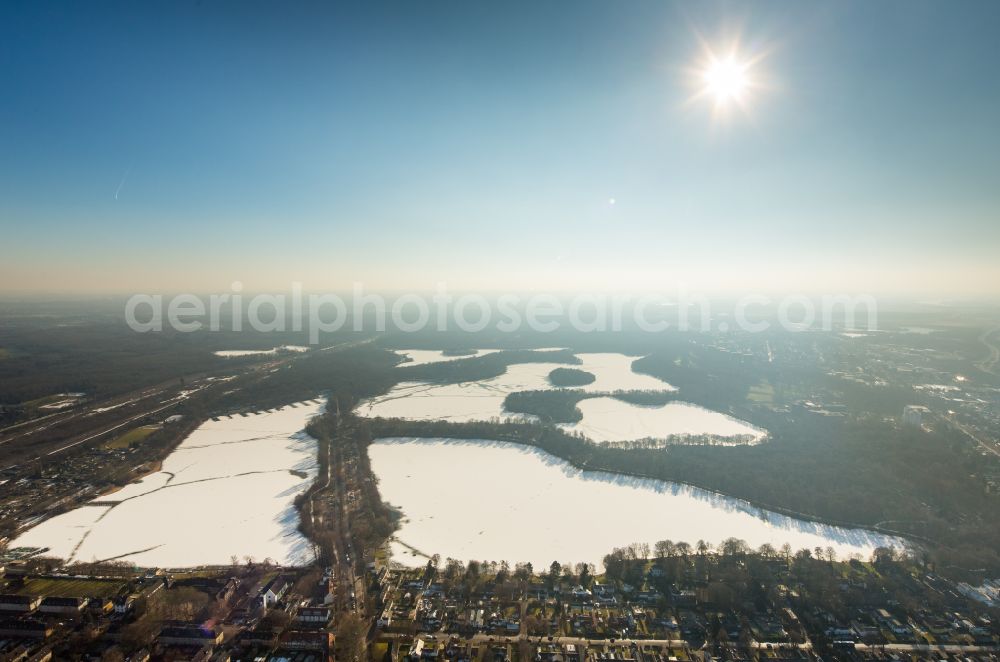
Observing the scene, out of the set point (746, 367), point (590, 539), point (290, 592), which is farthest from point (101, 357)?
point (746, 367)

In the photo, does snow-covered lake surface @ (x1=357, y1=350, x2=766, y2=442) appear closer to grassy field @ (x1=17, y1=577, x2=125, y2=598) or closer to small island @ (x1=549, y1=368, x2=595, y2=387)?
small island @ (x1=549, y1=368, x2=595, y2=387)

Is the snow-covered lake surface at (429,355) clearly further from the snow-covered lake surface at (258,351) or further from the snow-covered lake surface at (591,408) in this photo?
the snow-covered lake surface at (258,351)

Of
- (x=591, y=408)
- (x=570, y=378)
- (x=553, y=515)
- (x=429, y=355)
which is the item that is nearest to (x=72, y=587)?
(x=553, y=515)

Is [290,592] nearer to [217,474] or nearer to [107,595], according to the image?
[107,595]

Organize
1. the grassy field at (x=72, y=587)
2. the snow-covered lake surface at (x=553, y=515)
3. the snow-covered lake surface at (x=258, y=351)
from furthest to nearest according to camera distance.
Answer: the snow-covered lake surface at (x=258, y=351) < the snow-covered lake surface at (x=553, y=515) < the grassy field at (x=72, y=587)

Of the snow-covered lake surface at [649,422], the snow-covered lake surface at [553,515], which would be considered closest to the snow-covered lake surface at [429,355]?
the snow-covered lake surface at [649,422]

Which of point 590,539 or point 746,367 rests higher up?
point 746,367

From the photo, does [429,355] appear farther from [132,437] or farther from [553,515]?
[553,515]
